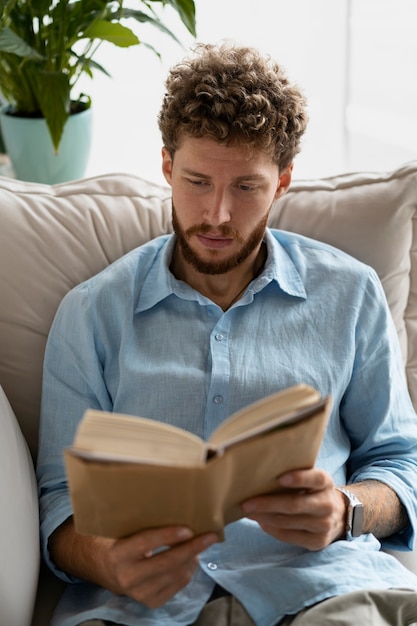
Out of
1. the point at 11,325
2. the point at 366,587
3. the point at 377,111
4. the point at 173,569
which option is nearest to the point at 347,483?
the point at 366,587

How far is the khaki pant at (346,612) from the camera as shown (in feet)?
3.89

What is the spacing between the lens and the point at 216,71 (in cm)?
139

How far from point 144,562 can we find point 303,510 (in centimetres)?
21

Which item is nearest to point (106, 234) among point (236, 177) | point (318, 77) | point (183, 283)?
point (183, 283)

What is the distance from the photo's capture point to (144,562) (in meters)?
1.10

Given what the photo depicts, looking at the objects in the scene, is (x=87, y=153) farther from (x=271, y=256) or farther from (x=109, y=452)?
(x=109, y=452)

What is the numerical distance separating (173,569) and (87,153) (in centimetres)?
163

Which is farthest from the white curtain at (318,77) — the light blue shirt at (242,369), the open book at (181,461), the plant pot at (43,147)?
the open book at (181,461)

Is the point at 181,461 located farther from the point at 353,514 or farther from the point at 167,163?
the point at 167,163

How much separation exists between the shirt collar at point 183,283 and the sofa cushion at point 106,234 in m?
0.13

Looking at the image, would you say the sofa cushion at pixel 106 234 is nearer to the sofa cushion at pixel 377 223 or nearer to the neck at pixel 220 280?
the sofa cushion at pixel 377 223

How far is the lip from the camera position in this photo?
140 cm

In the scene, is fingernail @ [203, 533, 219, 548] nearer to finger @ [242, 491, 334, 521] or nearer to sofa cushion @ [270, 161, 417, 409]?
finger @ [242, 491, 334, 521]

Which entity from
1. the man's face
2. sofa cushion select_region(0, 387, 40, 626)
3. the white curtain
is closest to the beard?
the man's face
